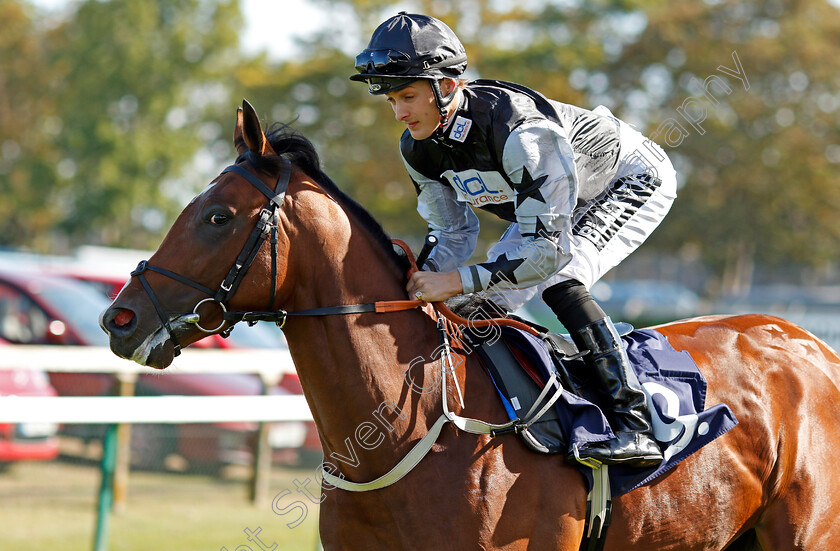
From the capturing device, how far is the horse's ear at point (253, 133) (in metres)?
2.71

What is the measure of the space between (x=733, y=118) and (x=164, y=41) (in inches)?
827

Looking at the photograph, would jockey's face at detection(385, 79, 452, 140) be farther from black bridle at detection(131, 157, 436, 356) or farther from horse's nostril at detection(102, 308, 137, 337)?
horse's nostril at detection(102, 308, 137, 337)

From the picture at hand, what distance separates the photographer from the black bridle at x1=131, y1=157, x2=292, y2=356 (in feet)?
8.55

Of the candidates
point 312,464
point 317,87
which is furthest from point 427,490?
point 317,87

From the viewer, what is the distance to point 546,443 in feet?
9.34

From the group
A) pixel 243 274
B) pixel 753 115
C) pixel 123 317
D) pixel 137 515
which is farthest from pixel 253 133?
pixel 753 115

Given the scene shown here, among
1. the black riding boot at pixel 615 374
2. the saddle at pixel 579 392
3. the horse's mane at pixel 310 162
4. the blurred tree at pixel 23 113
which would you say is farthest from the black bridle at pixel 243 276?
the blurred tree at pixel 23 113

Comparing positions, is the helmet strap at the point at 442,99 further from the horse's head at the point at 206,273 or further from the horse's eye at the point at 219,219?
the horse's eye at the point at 219,219

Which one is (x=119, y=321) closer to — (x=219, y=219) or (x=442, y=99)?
(x=219, y=219)

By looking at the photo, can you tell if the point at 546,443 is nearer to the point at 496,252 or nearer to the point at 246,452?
the point at 496,252

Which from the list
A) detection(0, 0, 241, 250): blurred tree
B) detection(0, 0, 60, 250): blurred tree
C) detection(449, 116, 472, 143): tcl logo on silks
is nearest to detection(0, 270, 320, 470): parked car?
detection(449, 116, 472, 143): tcl logo on silks

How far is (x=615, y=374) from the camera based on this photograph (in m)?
3.01

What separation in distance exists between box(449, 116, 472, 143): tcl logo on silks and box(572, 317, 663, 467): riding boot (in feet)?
2.67

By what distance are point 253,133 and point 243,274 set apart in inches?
18.6
